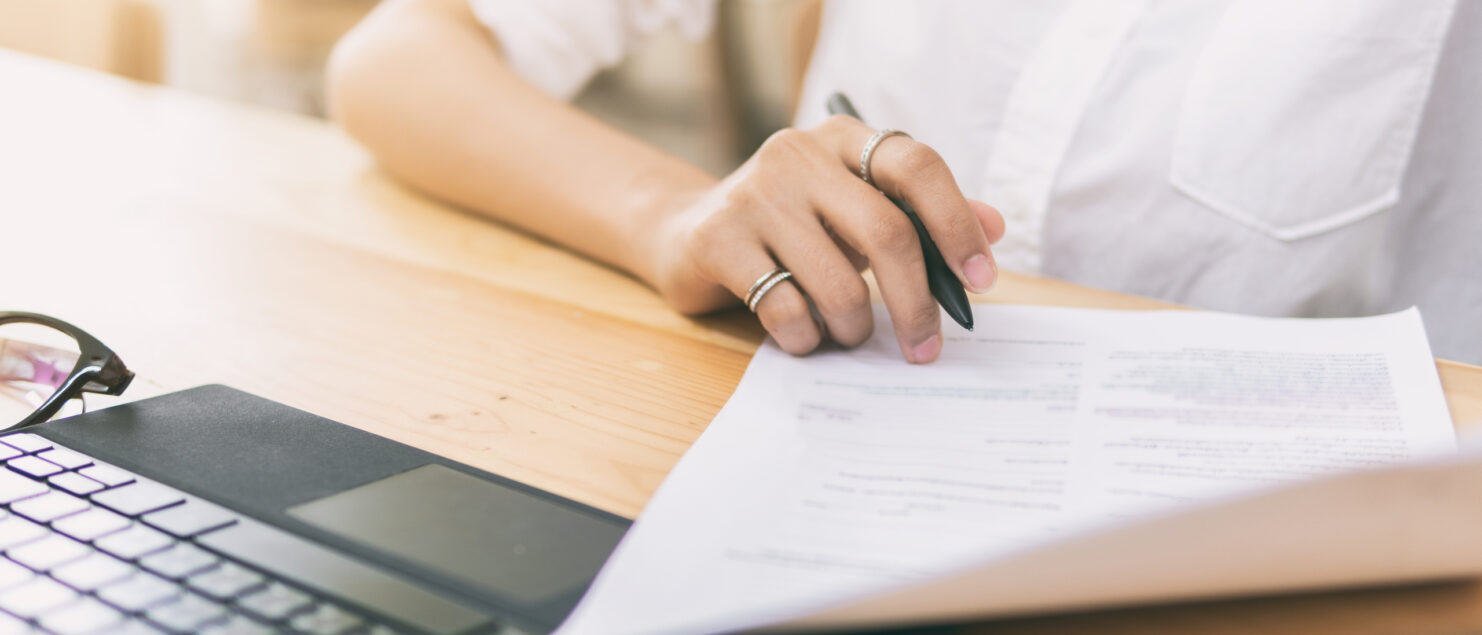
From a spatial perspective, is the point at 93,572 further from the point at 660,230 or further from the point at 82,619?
the point at 660,230

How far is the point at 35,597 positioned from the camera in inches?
9.9

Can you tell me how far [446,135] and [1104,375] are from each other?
0.45 metres

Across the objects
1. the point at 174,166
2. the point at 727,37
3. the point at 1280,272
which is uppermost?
the point at 174,166

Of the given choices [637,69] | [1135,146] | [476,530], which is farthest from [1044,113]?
[637,69]

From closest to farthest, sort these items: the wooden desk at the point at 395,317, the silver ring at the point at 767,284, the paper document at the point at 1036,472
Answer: the paper document at the point at 1036,472 < the wooden desk at the point at 395,317 < the silver ring at the point at 767,284

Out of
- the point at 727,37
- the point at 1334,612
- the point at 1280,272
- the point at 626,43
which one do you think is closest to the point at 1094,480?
the point at 1334,612

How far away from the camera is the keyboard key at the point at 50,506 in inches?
11.3

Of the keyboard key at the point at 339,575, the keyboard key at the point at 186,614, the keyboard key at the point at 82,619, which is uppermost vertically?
the keyboard key at the point at 82,619

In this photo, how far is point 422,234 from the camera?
66 centimetres

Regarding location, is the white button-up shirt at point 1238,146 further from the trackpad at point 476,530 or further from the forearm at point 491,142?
the trackpad at point 476,530

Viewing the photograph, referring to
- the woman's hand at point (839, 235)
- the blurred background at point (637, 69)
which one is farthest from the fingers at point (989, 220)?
the blurred background at point (637, 69)

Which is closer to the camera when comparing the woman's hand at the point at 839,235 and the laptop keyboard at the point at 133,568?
the laptop keyboard at the point at 133,568

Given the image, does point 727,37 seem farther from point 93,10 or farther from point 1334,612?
point 1334,612

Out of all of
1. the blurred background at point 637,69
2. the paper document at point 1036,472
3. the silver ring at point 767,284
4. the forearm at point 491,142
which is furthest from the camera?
the blurred background at point 637,69
